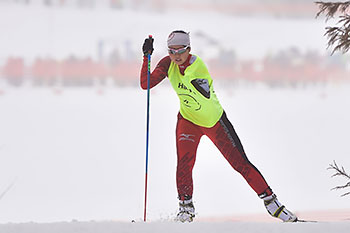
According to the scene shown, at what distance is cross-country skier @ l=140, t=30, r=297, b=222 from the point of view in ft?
9.15

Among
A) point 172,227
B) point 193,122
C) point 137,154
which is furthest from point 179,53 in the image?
point 137,154

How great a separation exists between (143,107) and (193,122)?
651 cm

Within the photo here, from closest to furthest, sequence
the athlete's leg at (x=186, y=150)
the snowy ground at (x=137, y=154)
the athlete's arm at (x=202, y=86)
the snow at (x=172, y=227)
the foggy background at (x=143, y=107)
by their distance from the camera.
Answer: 1. the snow at (x=172, y=227)
2. the athlete's arm at (x=202, y=86)
3. the athlete's leg at (x=186, y=150)
4. the snowy ground at (x=137, y=154)
5. the foggy background at (x=143, y=107)

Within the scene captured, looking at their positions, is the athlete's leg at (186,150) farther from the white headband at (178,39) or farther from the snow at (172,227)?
the snow at (172,227)

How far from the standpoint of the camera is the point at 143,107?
9.34 m

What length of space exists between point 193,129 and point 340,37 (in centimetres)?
98

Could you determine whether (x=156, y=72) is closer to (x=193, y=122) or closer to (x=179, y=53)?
(x=179, y=53)

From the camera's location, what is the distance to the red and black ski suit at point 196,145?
9.28 feet

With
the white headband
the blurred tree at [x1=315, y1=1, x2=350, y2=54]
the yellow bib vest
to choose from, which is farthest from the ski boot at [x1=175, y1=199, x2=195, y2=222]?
the blurred tree at [x1=315, y1=1, x2=350, y2=54]

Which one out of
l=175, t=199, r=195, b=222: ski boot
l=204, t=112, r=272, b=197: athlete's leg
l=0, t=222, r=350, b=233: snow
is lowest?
l=175, t=199, r=195, b=222: ski boot

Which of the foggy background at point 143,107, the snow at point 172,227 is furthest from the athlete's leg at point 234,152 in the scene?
the foggy background at point 143,107

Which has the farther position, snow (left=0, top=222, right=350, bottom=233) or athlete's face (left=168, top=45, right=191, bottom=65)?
athlete's face (left=168, top=45, right=191, bottom=65)

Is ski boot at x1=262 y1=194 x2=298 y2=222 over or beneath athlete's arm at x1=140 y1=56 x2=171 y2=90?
beneath

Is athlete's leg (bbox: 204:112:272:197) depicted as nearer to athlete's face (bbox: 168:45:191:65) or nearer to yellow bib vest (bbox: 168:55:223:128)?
yellow bib vest (bbox: 168:55:223:128)
